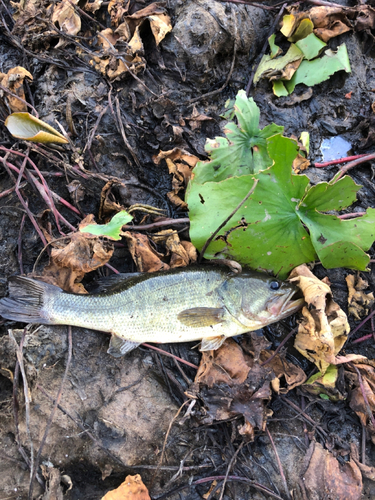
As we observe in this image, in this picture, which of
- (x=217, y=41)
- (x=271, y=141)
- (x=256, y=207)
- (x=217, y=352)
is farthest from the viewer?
(x=217, y=41)

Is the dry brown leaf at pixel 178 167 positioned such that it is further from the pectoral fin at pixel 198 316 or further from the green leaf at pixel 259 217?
the pectoral fin at pixel 198 316

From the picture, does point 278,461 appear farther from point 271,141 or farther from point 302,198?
point 271,141

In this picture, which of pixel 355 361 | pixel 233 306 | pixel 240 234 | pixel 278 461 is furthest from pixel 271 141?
pixel 278 461

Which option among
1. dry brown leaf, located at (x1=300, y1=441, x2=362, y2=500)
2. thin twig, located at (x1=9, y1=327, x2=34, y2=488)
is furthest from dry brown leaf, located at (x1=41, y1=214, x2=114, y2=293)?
dry brown leaf, located at (x1=300, y1=441, x2=362, y2=500)

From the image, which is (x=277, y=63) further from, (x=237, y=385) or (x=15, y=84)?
(x=237, y=385)

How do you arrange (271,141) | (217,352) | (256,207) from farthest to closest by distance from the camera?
(217,352), (256,207), (271,141)

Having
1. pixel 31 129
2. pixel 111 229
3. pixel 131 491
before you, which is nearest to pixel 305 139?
pixel 111 229

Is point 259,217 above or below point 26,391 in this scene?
above
